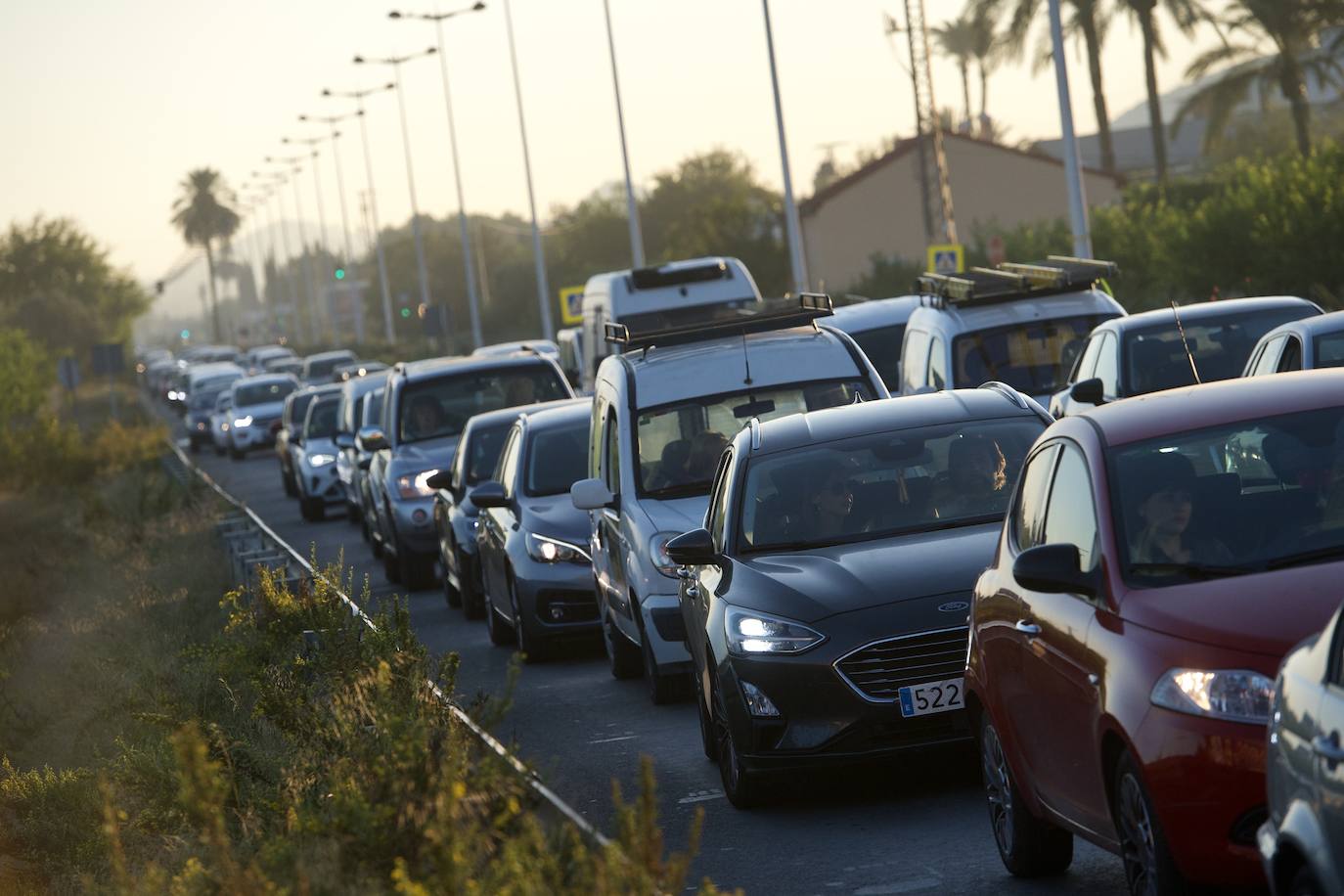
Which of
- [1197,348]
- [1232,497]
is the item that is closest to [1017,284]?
[1197,348]

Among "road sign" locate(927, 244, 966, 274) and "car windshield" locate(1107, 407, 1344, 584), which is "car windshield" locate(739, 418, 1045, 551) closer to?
"car windshield" locate(1107, 407, 1344, 584)

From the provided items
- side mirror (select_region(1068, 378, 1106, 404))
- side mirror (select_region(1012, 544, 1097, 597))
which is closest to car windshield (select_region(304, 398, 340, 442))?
side mirror (select_region(1068, 378, 1106, 404))

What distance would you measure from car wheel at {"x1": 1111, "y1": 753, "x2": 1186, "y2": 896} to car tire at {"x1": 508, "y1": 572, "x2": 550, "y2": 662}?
9.03 meters

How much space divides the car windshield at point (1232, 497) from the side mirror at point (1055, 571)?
124mm

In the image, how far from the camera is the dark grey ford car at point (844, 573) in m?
9.28

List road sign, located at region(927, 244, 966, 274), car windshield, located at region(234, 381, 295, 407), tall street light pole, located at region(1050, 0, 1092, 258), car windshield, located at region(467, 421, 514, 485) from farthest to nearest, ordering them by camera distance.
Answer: car windshield, located at region(234, 381, 295, 407) → road sign, located at region(927, 244, 966, 274) → tall street light pole, located at region(1050, 0, 1092, 258) → car windshield, located at region(467, 421, 514, 485)

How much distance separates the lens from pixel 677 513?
12938mm

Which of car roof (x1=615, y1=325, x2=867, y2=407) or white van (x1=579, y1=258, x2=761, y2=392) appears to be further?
white van (x1=579, y1=258, x2=761, y2=392)

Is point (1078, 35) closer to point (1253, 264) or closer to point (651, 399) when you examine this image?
point (1253, 264)

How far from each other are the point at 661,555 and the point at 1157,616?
246 inches

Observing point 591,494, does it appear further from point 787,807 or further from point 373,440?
point 373,440

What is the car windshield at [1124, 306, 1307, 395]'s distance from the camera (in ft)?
55.4

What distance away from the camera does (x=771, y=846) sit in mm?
9031

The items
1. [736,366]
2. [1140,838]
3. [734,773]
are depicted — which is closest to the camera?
[1140,838]
